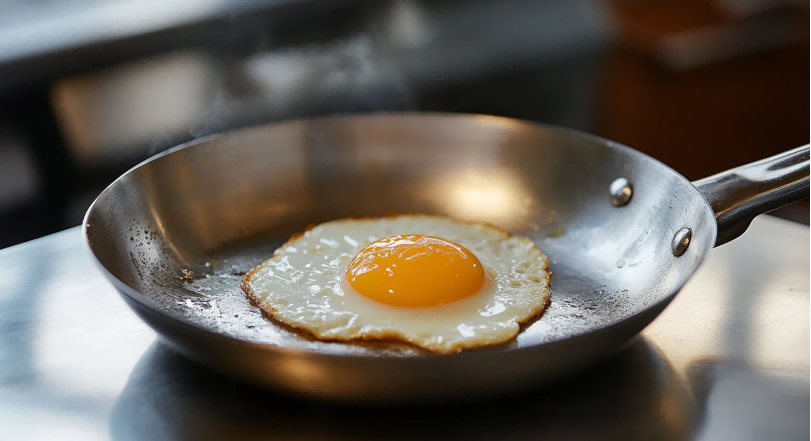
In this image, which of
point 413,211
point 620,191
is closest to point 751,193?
point 620,191

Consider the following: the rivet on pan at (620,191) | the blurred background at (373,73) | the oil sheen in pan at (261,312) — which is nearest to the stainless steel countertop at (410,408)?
the oil sheen in pan at (261,312)

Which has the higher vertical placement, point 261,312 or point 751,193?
point 751,193

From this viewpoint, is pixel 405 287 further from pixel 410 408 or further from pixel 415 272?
pixel 410 408

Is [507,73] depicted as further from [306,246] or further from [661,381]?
[661,381]

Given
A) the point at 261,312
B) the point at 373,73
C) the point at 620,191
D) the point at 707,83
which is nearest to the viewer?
the point at 261,312

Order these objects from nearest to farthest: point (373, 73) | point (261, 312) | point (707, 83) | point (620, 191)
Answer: point (261, 312) < point (620, 191) < point (373, 73) < point (707, 83)

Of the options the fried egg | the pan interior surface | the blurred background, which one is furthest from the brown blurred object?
the fried egg
